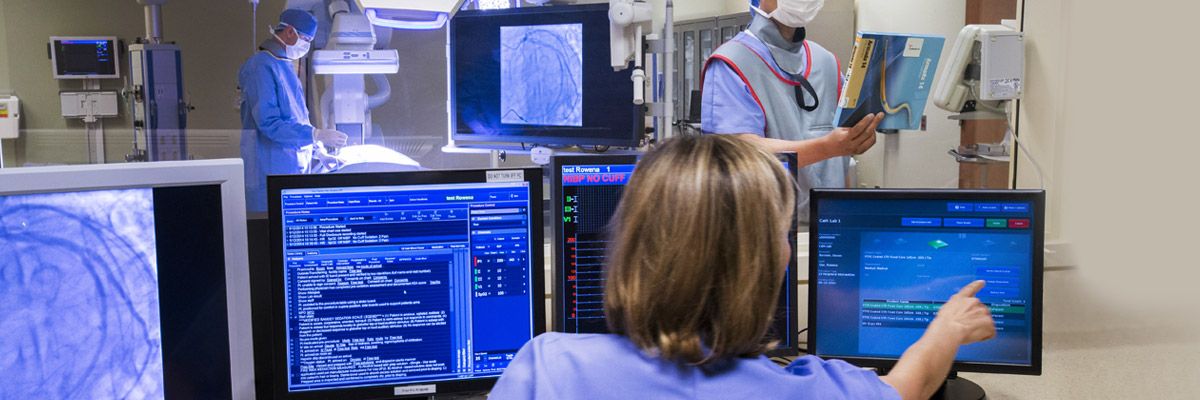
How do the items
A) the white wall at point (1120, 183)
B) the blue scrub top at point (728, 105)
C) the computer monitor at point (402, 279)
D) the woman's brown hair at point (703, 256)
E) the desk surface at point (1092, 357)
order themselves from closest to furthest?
the woman's brown hair at point (703, 256) → the computer monitor at point (402, 279) → the desk surface at point (1092, 357) → the white wall at point (1120, 183) → the blue scrub top at point (728, 105)

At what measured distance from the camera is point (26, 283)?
43.7 inches

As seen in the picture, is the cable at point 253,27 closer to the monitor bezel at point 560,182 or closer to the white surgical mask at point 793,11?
the white surgical mask at point 793,11

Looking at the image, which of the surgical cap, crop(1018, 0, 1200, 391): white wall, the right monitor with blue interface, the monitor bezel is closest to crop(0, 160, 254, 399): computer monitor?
the monitor bezel

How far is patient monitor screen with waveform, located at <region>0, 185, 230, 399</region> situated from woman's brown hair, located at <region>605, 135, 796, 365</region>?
63cm

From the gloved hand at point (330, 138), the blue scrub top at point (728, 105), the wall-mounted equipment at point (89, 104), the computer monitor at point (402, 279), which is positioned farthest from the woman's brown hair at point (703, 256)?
the wall-mounted equipment at point (89, 104)

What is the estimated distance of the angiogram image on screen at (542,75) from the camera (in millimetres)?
2516

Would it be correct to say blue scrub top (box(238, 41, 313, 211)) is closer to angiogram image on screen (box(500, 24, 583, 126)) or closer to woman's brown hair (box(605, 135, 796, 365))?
angiogram image on screen (box(500, 24, 583, 126))

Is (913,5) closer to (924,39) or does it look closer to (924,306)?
(924,39)

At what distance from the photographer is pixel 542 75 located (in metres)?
2.58

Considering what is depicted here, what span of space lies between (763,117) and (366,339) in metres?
1.36

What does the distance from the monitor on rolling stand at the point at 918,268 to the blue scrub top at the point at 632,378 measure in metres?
0.62

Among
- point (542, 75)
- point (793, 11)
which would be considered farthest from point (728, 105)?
point (542, 75)

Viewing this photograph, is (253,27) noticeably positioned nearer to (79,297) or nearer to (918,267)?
(79,297)

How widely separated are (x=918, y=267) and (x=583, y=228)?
51cm
